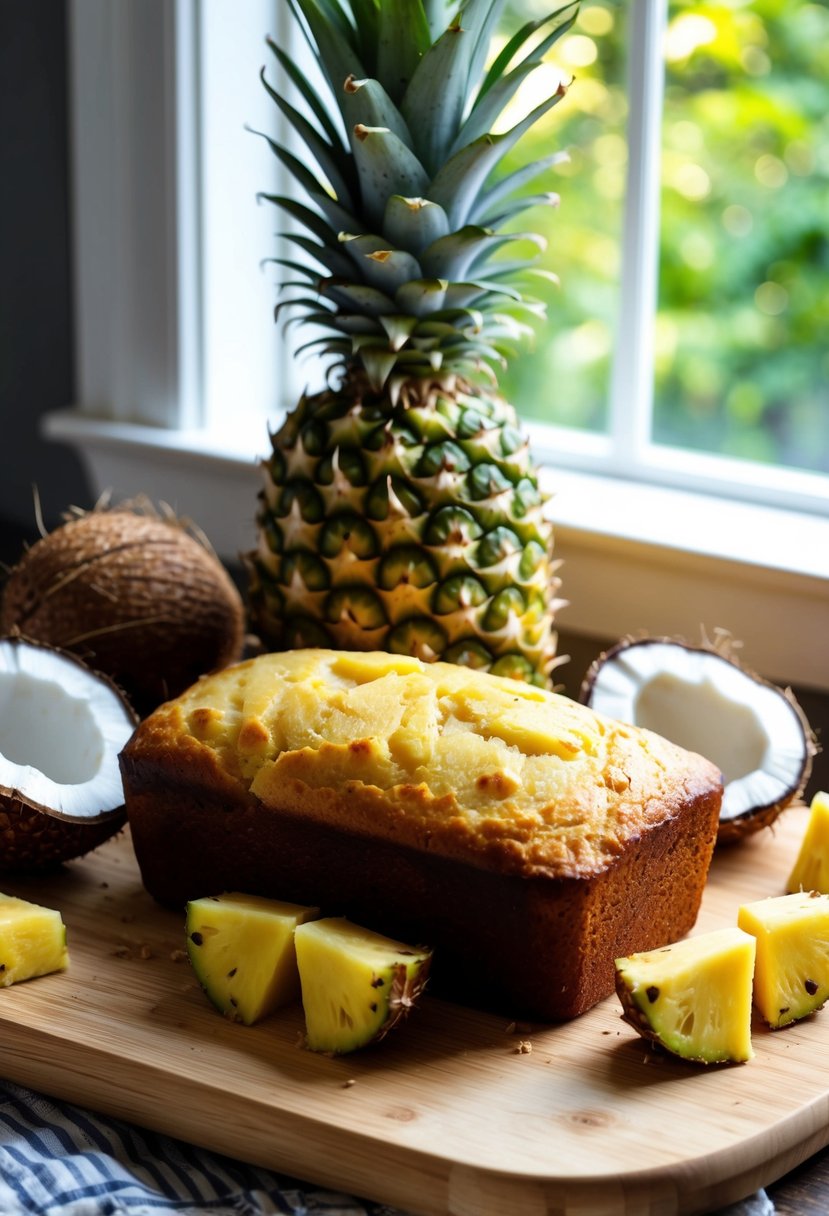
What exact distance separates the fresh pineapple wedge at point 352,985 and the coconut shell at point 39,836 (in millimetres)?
299

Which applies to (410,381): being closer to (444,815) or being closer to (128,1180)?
(444,815)

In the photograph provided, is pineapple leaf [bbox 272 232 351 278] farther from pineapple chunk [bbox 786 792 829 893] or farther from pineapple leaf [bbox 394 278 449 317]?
pineapple chunk [bbox 786 792 829 893]

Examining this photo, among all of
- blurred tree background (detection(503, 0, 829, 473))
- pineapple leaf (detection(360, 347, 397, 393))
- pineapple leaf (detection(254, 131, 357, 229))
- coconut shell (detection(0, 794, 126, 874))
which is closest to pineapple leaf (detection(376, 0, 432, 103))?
pineapple leaf (detection(254, 131, 357, 229))

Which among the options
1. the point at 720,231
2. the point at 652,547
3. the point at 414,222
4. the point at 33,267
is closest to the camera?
the point at 414,222

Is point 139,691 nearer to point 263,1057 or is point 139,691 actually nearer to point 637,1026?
point 263,1057

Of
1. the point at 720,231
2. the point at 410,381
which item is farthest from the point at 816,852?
the point at 720,231

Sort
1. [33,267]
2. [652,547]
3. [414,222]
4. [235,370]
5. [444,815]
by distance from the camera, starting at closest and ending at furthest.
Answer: [444,815]
[414,222]
[652,547]
[235,370]
[33,267]

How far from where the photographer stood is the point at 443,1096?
997mm

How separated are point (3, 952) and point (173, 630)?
20.3 inches

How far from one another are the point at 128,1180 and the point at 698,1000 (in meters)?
0.42

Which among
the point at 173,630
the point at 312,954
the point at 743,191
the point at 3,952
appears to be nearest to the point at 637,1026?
the point at 312,954

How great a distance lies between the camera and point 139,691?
5.17 feet

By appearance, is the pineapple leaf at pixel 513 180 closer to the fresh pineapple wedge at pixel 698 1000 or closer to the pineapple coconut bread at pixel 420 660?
the pineapple coconut bread at pixel 420 660

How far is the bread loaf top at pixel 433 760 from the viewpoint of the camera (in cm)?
108
